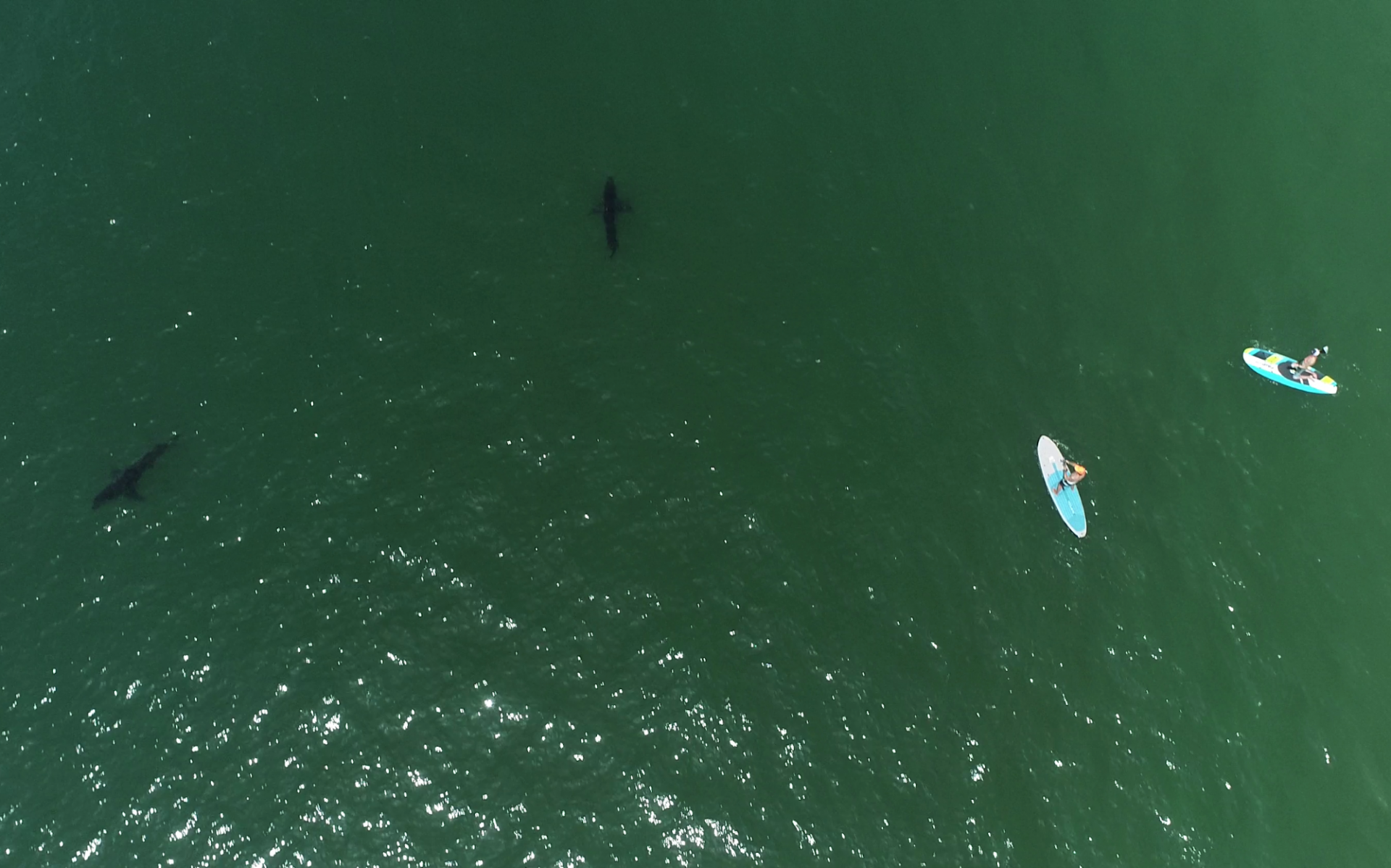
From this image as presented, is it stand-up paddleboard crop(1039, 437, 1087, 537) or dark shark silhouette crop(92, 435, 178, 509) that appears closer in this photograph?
dark shark silhouette crop(92, 435, 178, 509)

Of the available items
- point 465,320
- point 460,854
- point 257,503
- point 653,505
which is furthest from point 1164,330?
point 257,503

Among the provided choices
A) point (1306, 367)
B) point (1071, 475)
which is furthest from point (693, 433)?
point (1306, 367)

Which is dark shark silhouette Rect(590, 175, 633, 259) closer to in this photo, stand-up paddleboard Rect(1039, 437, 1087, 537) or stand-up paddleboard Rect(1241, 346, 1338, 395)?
stand-up paddleboard Rect(1039, 437, 1087, 537)

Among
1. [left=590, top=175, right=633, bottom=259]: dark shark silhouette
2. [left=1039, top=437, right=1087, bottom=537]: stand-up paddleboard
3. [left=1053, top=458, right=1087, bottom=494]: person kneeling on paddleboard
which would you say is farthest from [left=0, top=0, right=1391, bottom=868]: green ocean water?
[left=1053, top=458, right=1087, bottom=494]: person kneeling on paddleboard

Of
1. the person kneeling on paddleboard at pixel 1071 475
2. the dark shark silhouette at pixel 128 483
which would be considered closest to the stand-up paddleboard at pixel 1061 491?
the person kneeling on paddleboard at pixel 1071 475

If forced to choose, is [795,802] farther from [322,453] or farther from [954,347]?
[322,453]

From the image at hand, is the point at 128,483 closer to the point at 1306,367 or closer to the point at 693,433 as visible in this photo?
the point at 693,433
